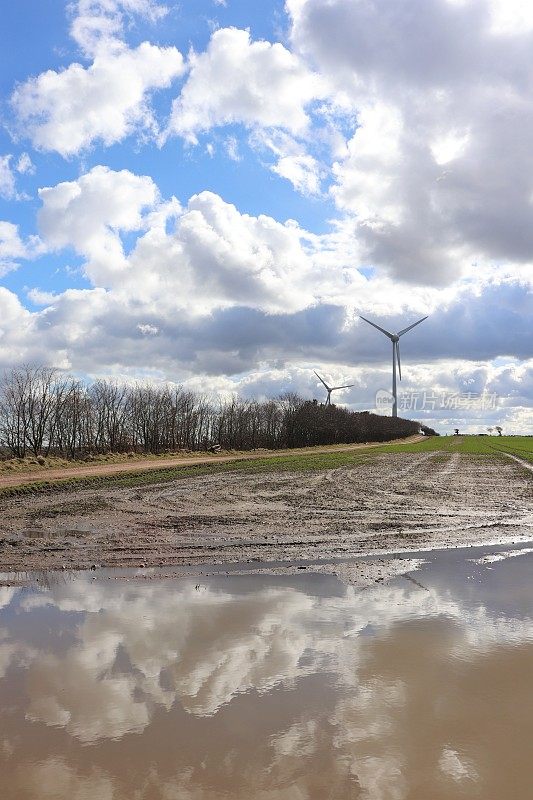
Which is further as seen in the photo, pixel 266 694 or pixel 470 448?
pixel 470 448

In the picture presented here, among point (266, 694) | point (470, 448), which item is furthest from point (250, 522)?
point (470, 448)

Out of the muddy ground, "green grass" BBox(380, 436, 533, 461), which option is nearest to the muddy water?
the muddy ground

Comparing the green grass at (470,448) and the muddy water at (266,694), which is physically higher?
the green grass at (470,448)

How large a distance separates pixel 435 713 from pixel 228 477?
31416 millimetres

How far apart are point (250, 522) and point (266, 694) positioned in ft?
Result: 41.0

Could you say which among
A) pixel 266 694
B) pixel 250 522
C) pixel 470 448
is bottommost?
pixel 266 694

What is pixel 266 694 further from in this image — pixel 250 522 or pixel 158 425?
pixel 158 425

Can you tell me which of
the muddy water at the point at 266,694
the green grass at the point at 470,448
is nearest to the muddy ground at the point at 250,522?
the muddy water at the point at 266,694

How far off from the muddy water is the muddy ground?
3.45 meters

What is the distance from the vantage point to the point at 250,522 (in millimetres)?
18750

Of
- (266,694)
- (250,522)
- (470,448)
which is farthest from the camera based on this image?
(470,448)

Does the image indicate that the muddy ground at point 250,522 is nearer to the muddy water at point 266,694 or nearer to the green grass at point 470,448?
the muddy water at point 266,694

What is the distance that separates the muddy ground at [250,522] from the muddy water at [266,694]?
345 cm

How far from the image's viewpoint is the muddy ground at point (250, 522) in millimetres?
13898
